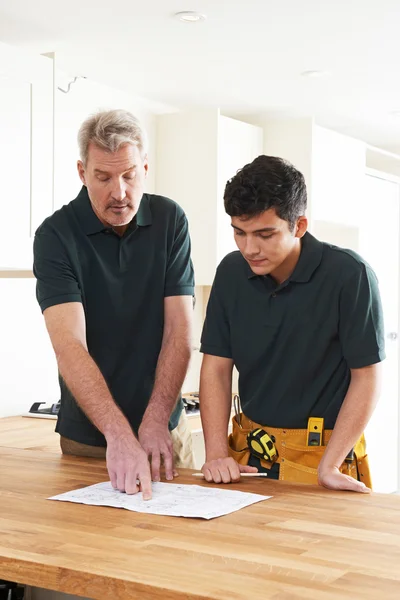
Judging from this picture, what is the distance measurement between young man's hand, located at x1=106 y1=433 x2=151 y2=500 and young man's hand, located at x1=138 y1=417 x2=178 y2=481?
114mm

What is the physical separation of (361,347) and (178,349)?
0.47 meters

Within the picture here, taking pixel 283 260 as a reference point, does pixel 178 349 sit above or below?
below

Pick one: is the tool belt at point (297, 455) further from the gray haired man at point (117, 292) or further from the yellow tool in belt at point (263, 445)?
the gray haired man at point (117, 292)

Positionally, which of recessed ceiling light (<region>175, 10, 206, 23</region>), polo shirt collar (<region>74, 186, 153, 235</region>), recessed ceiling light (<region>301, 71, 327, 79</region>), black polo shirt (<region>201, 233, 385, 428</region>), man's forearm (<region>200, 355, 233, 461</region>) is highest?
recessed ceiling light (<region>301, 71, 327, 79</region>)

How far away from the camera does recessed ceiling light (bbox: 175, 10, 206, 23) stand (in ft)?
10.5

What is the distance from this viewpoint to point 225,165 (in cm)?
453

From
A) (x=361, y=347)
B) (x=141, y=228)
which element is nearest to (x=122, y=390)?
(x=141, y=228)

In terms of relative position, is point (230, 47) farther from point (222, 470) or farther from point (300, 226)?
point (222, 470)

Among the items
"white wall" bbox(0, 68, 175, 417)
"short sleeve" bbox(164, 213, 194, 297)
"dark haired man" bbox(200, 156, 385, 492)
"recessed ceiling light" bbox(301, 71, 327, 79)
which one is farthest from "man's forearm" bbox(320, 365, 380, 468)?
"recessed ceiling light" bbox(301, 71, 327, 79)

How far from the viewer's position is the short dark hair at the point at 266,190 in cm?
196

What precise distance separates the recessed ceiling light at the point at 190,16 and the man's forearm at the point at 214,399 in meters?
1.53

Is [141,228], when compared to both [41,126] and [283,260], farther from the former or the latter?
[41,126]

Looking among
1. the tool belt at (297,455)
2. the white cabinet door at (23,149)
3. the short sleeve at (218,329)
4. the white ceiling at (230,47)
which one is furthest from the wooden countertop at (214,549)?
the white ceiling at (230,47)

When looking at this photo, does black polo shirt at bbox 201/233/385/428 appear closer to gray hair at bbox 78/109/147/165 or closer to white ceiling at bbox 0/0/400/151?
gray hair at bbox 78/109/147/165
